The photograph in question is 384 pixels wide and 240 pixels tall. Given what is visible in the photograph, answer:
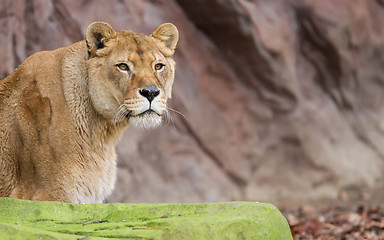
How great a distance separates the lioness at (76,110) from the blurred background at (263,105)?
2.81 metres

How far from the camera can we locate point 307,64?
9797 mm

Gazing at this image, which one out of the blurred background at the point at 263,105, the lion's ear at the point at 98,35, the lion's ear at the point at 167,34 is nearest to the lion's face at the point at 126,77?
the lion's ear at the point at 98,35

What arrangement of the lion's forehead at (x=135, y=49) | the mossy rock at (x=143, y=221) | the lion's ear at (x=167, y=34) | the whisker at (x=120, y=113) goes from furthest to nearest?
the lion's ear at (x=167, y=34) < the lion's forehead at (x=135, y=49) < the whisker at (x=120, y=113) < the mossy rock at (x=143, y=221)

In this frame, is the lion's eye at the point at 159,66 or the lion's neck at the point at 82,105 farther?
the lion's eye at the point at 159,66

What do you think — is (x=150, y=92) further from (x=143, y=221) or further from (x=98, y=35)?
(x=143, y=221)

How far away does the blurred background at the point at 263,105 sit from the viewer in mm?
8344

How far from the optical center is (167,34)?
519 cm

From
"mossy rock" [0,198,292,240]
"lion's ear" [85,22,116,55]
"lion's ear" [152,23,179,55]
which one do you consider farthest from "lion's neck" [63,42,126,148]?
"mossy rock" [0,198,292,240]

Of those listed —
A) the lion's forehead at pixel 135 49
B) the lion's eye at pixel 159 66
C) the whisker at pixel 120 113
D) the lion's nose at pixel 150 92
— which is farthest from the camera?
the lion's eye at pixel 159 66

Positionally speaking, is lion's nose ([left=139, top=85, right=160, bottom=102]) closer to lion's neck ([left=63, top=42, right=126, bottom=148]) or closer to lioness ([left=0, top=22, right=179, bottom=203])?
lioness ([left=0, top=22, right=179, bottom=203])

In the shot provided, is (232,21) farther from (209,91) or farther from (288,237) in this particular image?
(288,237)

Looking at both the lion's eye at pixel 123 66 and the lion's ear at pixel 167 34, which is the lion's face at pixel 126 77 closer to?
the lion's eye at pixel 123 66

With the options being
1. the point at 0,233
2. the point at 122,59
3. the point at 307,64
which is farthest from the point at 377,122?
the point at 0,233


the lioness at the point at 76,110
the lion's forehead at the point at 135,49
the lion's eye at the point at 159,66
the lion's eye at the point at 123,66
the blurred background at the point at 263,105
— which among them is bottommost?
the blurred background at the point at 263,105
